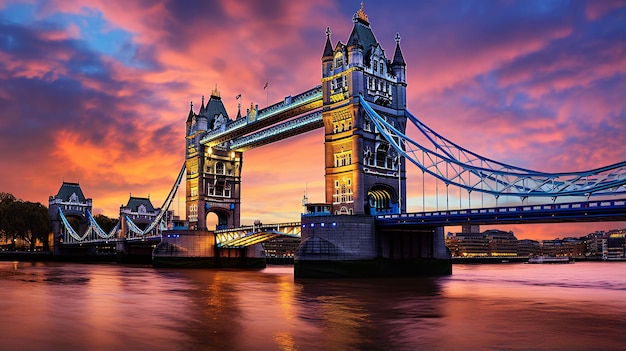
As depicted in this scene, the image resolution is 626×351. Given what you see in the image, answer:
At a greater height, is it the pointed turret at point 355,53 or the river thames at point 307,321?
the pointed turret at point 355,53

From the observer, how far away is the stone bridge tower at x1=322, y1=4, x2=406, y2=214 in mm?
58406

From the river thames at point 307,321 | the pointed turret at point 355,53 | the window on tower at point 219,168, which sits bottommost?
the river thames at point 307,321

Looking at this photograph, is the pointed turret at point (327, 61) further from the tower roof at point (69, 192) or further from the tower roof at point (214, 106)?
the tower roof at point (69, 192)

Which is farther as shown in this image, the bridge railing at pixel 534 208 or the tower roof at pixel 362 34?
the tower roof at pixel 362 34

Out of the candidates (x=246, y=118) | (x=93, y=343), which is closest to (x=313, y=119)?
(x=246, y=118)

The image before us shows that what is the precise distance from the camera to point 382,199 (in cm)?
6356

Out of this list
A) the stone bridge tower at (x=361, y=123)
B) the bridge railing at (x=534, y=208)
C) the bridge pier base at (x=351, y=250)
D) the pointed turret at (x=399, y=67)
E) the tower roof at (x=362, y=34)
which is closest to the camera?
the bridge railing at (x=534, y=208)

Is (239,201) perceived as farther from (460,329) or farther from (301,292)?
(460,329)

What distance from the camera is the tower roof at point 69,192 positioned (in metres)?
137

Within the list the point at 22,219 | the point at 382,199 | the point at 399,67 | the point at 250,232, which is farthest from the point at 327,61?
the point at 22,219

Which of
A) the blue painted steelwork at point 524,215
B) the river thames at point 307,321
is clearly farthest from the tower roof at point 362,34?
the river thames at point 307,321

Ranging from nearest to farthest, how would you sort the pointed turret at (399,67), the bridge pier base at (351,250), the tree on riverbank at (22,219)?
the bridge pier base at (351,250) < the pointed turret at (399,67) < the tree on riverbank at (22,219)

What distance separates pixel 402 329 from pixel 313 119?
46.6 metres

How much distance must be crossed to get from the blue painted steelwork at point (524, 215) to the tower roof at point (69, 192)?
104 m
